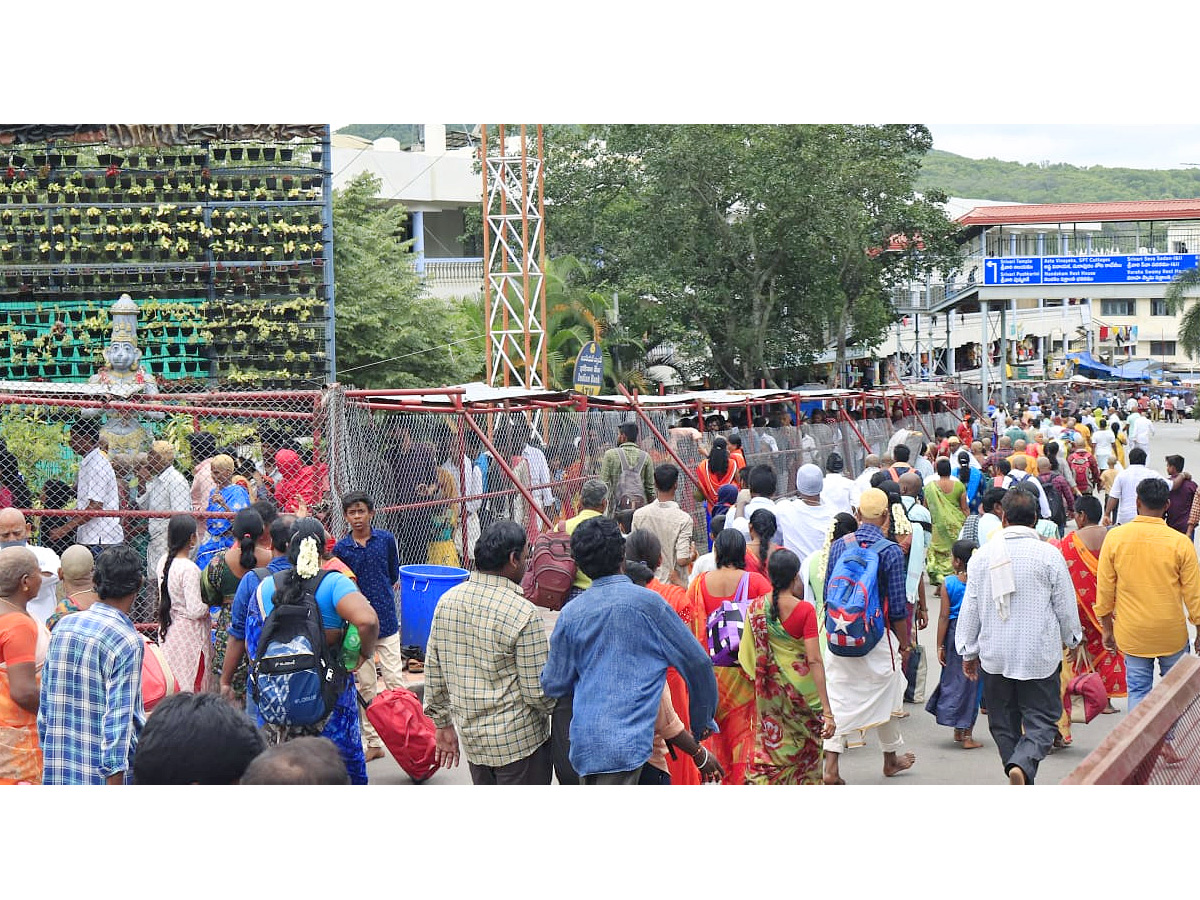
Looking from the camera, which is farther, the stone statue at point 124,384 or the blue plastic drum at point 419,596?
the stone statue at point 124,384

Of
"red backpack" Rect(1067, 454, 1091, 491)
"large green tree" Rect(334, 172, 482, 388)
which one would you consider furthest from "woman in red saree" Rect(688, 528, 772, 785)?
"large green tree" Rect(334, 172, 482, 388)

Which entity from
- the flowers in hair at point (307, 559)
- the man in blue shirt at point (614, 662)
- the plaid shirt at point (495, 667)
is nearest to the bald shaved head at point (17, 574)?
the flowers in hair at point (307, 559)

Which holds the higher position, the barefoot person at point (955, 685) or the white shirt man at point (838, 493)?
the white shirt man at point (838, 493)

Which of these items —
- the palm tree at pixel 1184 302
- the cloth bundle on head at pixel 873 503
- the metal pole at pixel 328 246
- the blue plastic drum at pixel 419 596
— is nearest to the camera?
the cloth bundle on head at pixel 873 503

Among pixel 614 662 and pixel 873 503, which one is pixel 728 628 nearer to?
pixel 873 503

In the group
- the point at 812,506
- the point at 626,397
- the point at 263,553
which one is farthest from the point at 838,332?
the point at 263,553

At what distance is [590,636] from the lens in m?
4.91

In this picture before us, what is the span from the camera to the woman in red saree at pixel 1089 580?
8367 mm

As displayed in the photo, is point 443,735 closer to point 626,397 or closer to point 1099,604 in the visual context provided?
point 1099,604

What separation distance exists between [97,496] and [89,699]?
5.13 metres

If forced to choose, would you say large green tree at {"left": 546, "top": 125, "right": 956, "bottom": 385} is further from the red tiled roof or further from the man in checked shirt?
the red tiled roof

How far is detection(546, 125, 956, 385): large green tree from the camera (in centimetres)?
3216

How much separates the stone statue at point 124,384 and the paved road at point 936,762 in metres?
4.23

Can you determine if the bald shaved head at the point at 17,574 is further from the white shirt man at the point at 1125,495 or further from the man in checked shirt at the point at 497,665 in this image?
the white shirt man at the point at 1125,495
